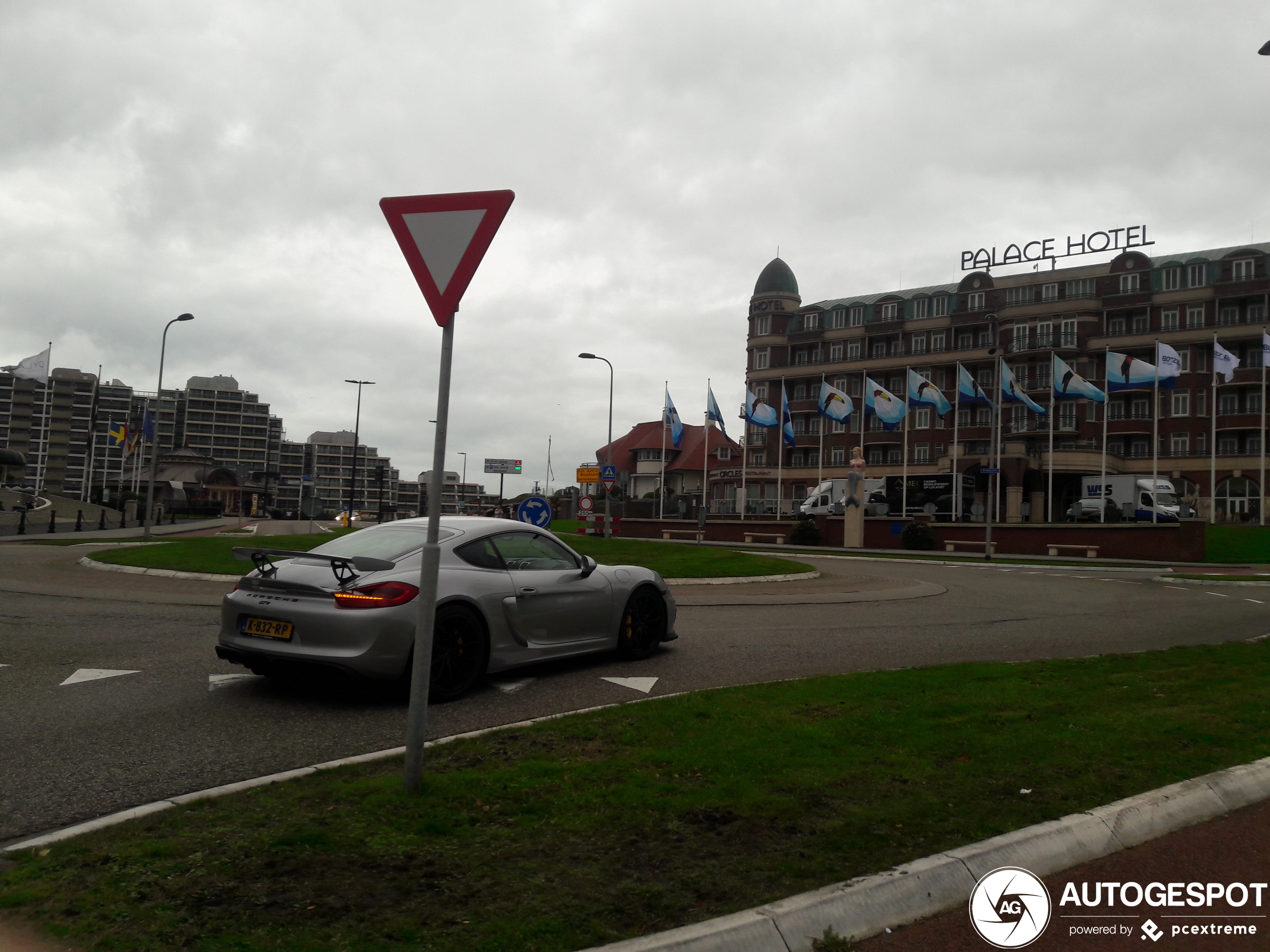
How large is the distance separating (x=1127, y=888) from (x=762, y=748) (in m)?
2.04

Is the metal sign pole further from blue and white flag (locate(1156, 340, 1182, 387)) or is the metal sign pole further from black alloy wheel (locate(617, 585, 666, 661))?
blue and white flag (locate(1156, 340, 1182, 387))

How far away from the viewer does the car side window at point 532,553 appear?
317 inches

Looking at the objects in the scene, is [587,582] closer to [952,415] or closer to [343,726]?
[343,726]

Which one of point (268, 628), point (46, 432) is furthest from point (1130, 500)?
point (46, 432)

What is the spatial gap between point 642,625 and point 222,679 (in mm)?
3827

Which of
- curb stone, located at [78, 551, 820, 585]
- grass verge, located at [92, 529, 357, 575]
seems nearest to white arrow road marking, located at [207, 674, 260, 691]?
grass verge, located at [92, 529, 357, 575]

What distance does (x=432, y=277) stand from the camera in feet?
15.2

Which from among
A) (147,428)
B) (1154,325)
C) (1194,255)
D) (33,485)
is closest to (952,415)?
(1154,325)

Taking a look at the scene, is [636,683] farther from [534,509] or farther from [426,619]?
[534,509]

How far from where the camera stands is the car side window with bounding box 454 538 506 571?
25.0 ft

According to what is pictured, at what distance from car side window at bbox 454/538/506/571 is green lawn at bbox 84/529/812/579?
1158 centimetres

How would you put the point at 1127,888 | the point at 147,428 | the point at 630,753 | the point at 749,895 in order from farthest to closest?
the point at 147,428 → the point at 630,753 → the point at 1127,888 → the point at 749,895

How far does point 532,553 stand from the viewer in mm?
8344

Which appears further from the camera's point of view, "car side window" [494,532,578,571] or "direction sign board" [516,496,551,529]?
"direction sign board" [516,496,551,529]
